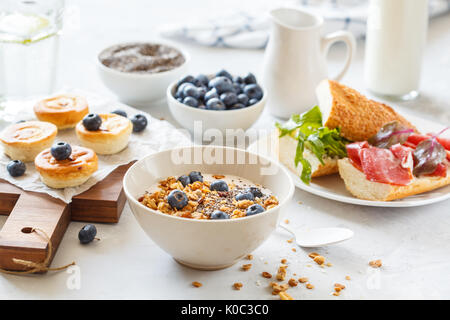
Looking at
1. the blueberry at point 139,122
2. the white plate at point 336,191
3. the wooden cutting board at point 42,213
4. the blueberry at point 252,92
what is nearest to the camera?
the wooden cutting board at point 42,213

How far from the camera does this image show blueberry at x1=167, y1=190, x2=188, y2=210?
130 cm

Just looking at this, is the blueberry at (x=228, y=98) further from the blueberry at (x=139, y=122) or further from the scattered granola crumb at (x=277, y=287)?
the scattered granola crumb at (x=277, y=287)

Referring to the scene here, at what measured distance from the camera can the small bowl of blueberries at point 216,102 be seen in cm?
191

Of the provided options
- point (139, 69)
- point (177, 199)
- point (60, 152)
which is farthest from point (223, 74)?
point (177, 199)

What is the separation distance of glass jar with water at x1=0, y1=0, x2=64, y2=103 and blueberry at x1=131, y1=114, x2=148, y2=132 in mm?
498

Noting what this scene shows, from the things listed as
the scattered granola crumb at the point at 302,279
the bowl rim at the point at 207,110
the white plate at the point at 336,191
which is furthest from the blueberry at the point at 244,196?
the bowl rim at the point at 207,110

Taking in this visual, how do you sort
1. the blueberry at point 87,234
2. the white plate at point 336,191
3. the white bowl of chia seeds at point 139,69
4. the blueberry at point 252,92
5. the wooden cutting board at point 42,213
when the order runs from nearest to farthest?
the wooden cutting board at point 42,213, the blueberry at point 87,234, the white plate at point 336,191, the blueberry at point 252,92, the white bowl of chia seeds at point 139,69

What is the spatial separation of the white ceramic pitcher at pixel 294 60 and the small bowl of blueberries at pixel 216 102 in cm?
13

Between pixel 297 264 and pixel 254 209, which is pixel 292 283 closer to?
pixel 297 264

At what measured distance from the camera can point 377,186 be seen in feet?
5.19

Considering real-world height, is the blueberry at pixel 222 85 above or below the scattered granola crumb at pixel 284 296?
above

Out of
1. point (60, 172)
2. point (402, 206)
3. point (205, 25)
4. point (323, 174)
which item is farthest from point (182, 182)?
point (205, 25)

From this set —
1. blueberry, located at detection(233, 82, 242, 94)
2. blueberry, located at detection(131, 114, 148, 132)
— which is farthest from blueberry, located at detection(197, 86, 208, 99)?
blueberry, located at detection(131, 114, 148, 132)

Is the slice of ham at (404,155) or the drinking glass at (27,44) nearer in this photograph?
the slice of ham at (404,155)
